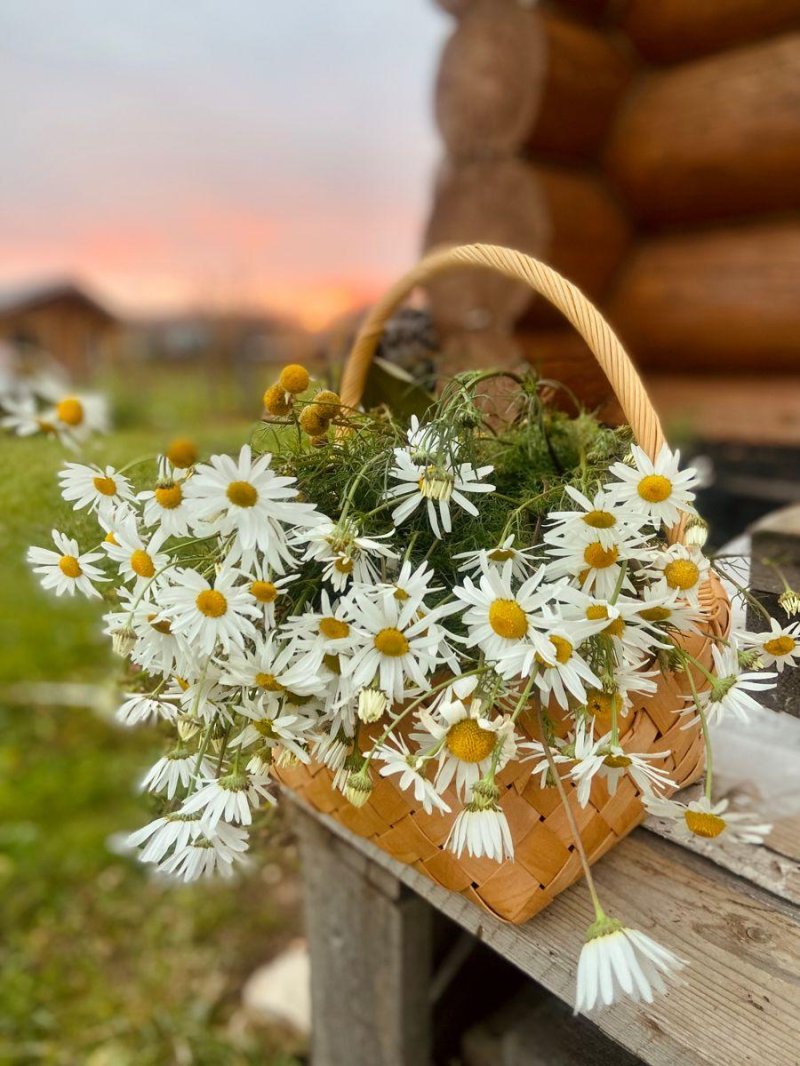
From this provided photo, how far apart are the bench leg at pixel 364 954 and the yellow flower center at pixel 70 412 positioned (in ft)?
1.69

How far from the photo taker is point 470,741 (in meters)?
0.53

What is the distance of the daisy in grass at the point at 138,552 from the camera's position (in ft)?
1.94

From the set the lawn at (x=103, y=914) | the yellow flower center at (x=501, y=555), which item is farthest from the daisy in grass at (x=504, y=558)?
the lawn at (x=103, y=914)

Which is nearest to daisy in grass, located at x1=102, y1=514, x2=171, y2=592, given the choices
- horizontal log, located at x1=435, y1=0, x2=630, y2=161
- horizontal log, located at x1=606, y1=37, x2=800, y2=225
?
horizontal log, located at x1=435, y1=0, x2=630, y2=161

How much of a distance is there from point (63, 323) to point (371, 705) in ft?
40.2

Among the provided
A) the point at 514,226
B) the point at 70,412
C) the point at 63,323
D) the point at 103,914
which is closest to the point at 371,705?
the point at 70,412

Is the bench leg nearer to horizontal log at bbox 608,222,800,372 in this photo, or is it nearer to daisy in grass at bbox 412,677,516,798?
daisy in grass at bbox 412,677,516,798

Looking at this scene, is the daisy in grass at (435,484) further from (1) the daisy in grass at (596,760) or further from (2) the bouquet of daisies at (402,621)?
(1) the daisy in grass at (596,760)

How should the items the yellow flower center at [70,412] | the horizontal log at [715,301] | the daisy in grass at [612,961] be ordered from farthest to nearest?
the horizontal log at [715,301], the yellow flower center at [70,412], the daisy in grass at [612,961]

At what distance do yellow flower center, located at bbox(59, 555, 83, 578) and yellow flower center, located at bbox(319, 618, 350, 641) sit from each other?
0.71 ft

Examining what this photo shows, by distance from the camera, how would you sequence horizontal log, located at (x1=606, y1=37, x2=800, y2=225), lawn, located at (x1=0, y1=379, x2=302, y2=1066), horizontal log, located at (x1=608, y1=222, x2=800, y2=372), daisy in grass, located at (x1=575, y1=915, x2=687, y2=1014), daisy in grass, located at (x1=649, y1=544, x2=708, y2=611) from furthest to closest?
horizontal log, located at (x1=608, y1=222, x2=800, y2=372) → horizontal log, located at (x1=606, y1=37, x2=800, y2=225) → lawn, located at (x1=0, y1=379, x2=302, y2=1066) → daisy in grass, located at (x1=649, y1=544, x2=708, y2=611) → daisy in grass, located at (x1=575, y1=915, x2=687, y2=1014)

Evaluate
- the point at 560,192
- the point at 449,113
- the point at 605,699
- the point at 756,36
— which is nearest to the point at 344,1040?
the point at 605,699

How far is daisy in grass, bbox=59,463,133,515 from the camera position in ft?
2.06

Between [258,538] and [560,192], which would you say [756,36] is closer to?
[560,192]
